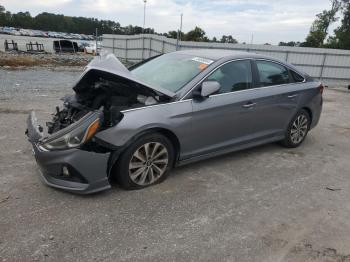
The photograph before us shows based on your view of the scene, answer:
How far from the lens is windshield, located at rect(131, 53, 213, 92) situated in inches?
179

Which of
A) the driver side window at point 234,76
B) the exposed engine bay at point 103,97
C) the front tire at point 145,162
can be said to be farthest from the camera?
the driver side window at point 234,76

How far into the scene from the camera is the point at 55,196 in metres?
3.85

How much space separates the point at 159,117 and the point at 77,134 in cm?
94

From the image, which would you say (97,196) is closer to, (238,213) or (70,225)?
(70,225)

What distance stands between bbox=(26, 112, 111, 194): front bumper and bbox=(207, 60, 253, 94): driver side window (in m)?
1.83

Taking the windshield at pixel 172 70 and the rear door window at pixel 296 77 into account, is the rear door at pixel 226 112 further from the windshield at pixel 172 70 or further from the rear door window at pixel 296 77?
the rear door window at pixel 296 77

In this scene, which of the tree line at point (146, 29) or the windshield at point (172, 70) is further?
the tree line at point (146, 29)

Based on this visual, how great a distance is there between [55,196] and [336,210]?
311 cm

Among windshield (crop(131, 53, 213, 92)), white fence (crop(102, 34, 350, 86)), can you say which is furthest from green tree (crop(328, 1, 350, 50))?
windshield (crop(131, 53, 213, 92))

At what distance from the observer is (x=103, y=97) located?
4.31m

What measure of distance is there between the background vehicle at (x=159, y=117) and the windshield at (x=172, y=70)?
1 cm

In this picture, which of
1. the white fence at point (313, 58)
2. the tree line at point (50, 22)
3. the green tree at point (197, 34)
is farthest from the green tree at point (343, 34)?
the tree line at point (50, 22)

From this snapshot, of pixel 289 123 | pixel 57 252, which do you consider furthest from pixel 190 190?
pixel 289 123

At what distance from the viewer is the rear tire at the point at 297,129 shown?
231 inches
